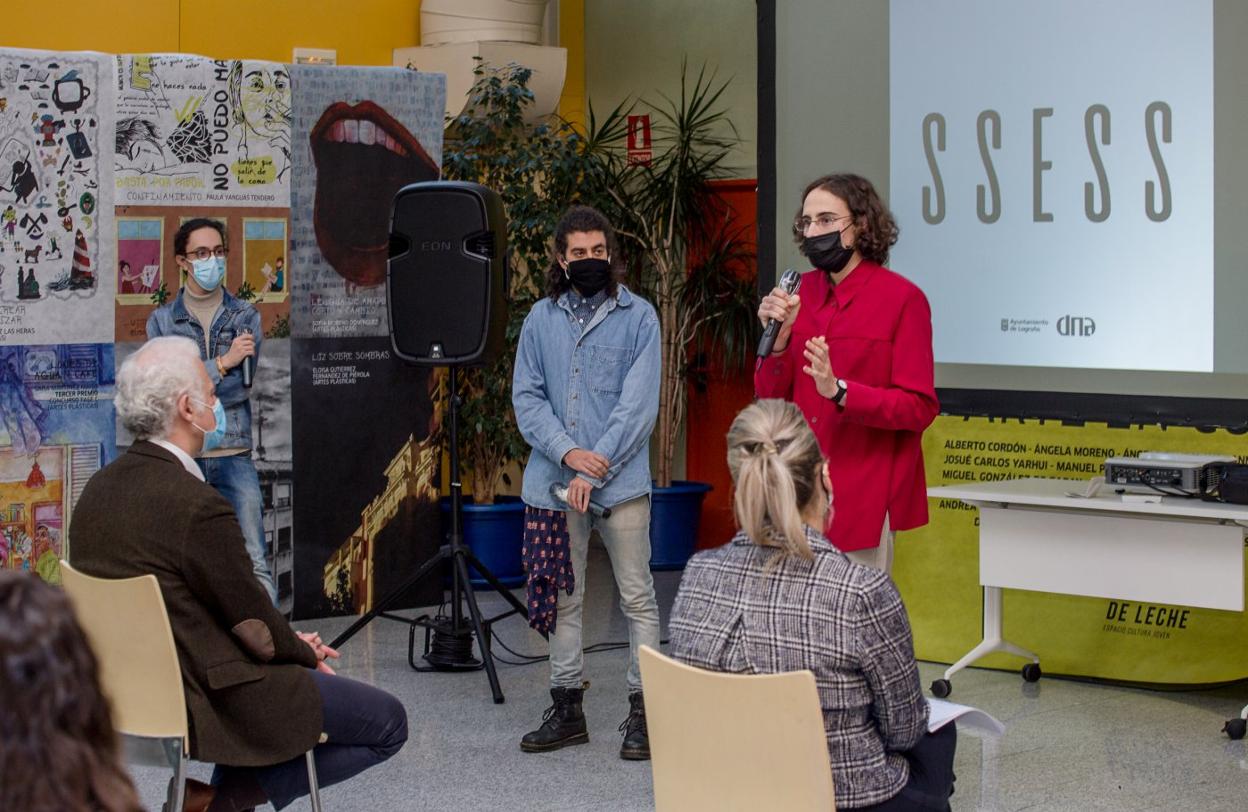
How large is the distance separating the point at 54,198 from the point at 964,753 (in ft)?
12.4

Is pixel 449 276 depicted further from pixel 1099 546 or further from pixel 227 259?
pixel 1099 546

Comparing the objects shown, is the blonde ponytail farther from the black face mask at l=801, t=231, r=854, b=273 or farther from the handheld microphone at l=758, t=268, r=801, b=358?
the black face mask at l=801, t=231, r=854, b=273

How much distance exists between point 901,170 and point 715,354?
6.92 feet

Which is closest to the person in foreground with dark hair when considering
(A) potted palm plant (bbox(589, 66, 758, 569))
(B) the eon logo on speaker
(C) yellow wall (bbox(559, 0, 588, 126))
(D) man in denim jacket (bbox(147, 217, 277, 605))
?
(B) the eon logo on speaker

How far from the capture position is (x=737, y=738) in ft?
6.94

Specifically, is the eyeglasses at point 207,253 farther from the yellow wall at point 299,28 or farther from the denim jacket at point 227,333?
the yellow wall at point 299,28

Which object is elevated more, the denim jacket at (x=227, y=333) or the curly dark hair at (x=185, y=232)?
the curly dark hair at (x=185, y=232)

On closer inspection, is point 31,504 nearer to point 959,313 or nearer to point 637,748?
point 637,748

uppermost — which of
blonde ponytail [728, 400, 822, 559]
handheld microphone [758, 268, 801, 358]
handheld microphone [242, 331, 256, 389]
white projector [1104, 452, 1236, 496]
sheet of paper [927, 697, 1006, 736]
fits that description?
handheld microphone [758, 268, 801, 358]

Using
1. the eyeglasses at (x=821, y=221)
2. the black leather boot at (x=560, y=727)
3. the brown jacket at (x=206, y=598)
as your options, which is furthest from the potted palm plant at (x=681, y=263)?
the brown jacket at (x=206, y=598)

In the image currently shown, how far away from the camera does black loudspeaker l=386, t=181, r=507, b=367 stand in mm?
4828

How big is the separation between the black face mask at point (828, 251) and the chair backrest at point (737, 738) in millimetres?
1580

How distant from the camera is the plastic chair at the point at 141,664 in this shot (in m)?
2.58

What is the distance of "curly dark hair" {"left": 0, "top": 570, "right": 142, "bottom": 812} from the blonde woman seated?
1259 mm
